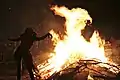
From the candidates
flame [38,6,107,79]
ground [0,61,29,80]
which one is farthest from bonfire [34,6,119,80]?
ground [0,61,29,80]

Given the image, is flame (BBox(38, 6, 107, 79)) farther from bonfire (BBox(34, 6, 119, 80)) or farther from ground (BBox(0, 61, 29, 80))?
ground (BBox(0, 61, 29, 80))

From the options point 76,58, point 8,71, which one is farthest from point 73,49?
point 8,71

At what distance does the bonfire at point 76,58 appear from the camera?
10812 mm

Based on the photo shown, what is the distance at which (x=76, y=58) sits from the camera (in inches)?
483

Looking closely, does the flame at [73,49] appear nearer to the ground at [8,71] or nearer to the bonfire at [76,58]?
the bonfire at [76,58]

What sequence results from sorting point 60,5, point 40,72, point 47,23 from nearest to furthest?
point 40,72
point 60,5
point 47,23

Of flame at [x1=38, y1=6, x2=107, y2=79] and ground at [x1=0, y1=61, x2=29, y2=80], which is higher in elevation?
flame at [x1=38, y1=6, x2=107, y2=79]

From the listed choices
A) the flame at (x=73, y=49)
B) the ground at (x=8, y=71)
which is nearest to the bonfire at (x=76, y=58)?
the flame at (x=73, y=49)

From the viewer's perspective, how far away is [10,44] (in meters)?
18.2

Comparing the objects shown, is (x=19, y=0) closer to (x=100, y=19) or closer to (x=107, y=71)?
(x=100, y=19)

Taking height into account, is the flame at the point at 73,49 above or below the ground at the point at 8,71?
above

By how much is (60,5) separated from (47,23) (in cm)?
201

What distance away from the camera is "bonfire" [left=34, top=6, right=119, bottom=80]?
35.5ft

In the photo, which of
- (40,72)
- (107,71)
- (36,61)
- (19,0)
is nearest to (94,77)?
(107,71)
